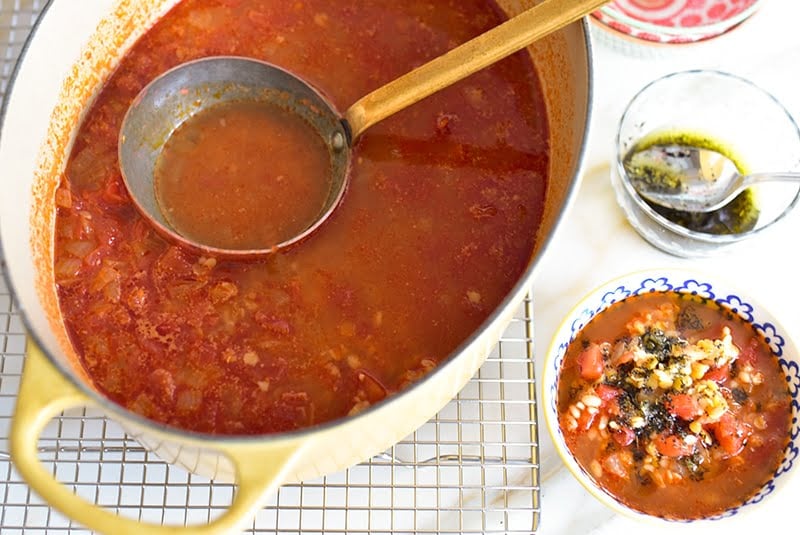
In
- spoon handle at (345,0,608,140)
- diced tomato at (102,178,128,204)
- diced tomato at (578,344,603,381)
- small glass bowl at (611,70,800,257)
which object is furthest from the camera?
small glass bowl at (611,70,800,257)

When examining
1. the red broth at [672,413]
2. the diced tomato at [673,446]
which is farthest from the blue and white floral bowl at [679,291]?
the diced tomato at [673,446]

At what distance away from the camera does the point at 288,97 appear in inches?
62.8

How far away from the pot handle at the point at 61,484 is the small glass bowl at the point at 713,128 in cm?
102

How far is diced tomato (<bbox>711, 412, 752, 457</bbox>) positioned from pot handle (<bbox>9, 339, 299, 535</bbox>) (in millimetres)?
874

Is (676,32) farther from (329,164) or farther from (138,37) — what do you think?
(138,37)

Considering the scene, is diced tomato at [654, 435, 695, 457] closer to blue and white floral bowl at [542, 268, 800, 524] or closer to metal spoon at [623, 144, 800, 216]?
blue and white floral bowl at [542, 268, 800, 524]

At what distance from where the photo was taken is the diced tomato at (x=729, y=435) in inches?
62.6

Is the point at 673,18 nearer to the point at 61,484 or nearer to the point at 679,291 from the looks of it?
the point at 679,291

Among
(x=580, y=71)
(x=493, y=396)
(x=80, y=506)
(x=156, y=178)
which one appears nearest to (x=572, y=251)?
(x=493, y=396)

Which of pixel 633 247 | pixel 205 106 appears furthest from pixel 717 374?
pixel 205 106

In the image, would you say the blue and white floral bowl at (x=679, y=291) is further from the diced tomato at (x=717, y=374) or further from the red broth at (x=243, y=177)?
the red broth at (x=243, y=177)

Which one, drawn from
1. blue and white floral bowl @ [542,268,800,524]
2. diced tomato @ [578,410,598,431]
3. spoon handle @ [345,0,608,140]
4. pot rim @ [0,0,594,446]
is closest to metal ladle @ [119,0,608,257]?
spoon handle @ [345,0,608,140]

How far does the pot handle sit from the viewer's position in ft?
3.50

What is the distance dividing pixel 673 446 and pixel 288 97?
958 mm
